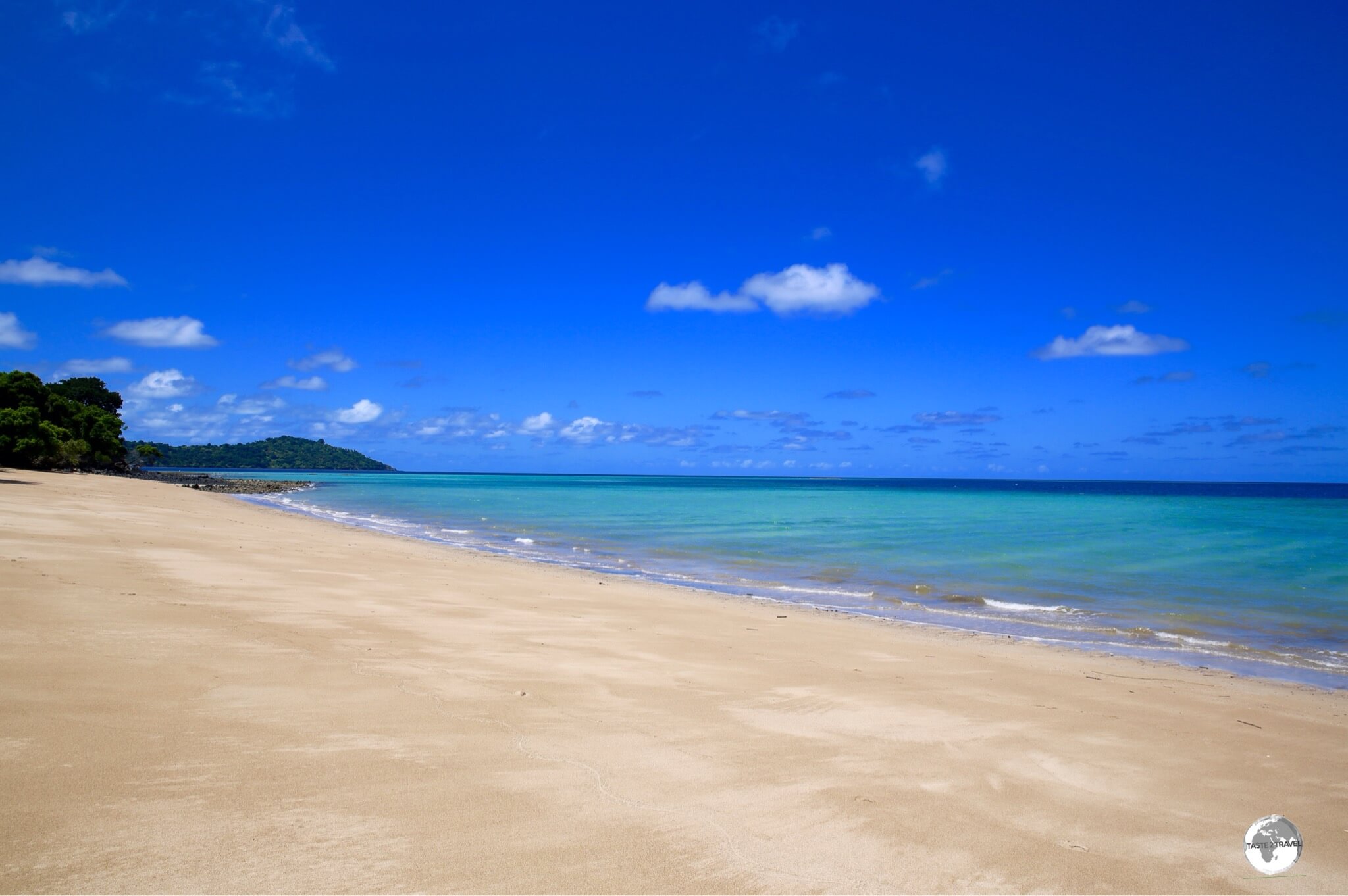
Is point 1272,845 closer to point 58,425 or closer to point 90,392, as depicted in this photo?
point 58,425

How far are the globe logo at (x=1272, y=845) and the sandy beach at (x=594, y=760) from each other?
3.5 inches

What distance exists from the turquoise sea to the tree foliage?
797 inches

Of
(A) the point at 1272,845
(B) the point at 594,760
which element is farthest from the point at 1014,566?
(B) the point at 594,760

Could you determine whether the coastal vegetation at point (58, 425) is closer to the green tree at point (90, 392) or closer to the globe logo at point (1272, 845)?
the green tree at point (90, 392)

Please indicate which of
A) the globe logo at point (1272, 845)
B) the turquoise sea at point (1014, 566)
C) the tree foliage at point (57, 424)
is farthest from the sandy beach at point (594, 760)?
the tree foliage at point (57, 424)

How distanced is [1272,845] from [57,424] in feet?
269

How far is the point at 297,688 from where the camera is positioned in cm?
618

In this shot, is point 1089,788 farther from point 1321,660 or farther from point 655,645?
point 1321,660

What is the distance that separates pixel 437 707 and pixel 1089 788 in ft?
16.5

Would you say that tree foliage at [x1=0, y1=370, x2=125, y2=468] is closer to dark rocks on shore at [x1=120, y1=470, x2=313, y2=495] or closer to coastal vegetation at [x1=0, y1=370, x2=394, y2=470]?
coastal vegetation at [x1=0, y1=370, x2=394, y2=470]

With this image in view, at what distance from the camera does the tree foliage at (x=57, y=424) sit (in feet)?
163

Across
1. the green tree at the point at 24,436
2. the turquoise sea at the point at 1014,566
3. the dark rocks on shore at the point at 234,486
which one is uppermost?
the green tree at the point at 24,436

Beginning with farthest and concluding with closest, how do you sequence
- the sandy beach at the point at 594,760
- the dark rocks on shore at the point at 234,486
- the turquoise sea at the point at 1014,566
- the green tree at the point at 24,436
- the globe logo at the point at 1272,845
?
the dark rocks on shore at the point at 234,486
the green tree at the point at 24,436
the turquoise sea at the point at 1014,566
the globe logo at the point at 1272,845
the sandy beach at the point at 594,760

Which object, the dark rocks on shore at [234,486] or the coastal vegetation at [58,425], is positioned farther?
the dark rocks on shore at [234,486]
